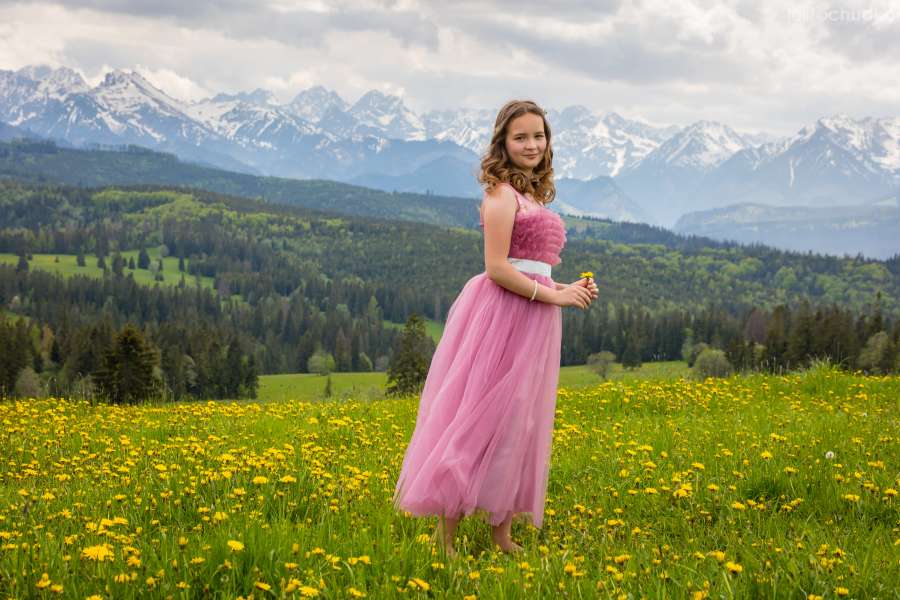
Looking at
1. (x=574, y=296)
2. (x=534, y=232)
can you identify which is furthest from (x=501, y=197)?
(x=574, y=296)

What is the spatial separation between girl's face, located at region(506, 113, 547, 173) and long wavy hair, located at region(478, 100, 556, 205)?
4cm

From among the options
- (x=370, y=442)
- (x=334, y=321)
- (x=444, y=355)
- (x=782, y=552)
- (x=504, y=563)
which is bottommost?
(x=334, y=321)

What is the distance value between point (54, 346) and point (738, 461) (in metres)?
115

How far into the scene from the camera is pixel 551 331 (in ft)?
20.6

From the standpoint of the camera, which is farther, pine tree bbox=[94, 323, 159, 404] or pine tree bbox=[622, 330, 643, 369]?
pine tree bbox=[622, 330, 643, 369]

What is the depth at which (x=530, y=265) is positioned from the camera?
20.4 feet

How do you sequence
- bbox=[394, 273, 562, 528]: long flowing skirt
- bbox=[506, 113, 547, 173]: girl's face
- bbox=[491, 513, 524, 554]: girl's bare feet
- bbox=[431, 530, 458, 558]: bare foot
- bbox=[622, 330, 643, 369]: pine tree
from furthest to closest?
bbox=[622, 330, 643, 369]: pine tree
bbox=[506, 113, 547, 173]: girl's face
bbox=[491, 513, 524, 554]: girl's bare feet
bbox=[394, 273, 562, 528]: long flowing skirt
bbox=[431, 530, 458, 558]: bare foot

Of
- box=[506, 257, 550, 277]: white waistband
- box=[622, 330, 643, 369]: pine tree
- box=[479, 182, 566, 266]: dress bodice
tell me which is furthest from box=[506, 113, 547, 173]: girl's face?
box=[622, 330, 643, 369]: pine tree

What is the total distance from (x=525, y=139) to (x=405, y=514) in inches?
129

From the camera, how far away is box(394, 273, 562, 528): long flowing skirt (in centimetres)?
576

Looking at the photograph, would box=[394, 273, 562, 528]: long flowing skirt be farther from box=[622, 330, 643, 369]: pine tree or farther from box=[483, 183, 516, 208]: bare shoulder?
box=[622, 330, 643, 369]: pine tree

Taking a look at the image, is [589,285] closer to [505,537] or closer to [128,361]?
[505,537]

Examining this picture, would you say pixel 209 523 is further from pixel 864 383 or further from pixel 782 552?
pixel 864 383

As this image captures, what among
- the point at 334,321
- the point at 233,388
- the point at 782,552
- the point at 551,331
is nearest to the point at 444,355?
the point at 551,331
